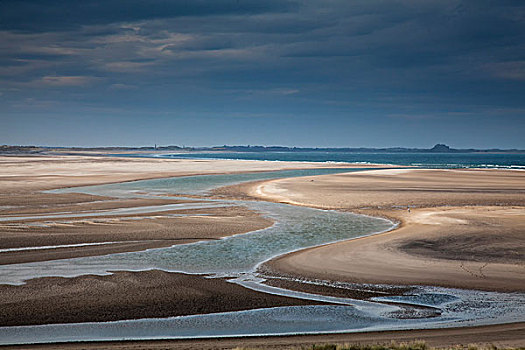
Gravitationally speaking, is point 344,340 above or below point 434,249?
below

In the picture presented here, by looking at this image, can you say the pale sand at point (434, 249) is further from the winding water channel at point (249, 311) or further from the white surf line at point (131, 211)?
the white surf line at point (131, 211)

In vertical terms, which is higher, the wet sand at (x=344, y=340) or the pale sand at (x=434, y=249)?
Answer: the pale sand at (x=434, y=249)

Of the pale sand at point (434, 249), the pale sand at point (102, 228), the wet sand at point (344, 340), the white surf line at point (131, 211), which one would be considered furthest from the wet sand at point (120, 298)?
the white surf line at point (131, 211)

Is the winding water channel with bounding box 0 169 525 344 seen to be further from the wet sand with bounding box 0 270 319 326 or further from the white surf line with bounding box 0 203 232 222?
the white surf line with bounding box 0 203 232 222

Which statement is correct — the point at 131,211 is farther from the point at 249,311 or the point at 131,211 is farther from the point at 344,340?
the point at 344,340

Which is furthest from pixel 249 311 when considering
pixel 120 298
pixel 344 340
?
pixel 120 298

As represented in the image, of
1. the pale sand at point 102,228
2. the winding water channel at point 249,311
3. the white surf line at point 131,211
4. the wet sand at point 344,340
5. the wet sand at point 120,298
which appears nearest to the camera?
the wet sand at point 344,340

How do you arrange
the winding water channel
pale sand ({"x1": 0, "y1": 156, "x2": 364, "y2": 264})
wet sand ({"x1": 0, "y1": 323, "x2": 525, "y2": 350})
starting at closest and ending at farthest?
wet sand ({"x1": 0, "y1": 323, "x2": 525, "y2": 350}) → the winding water channel → pale sand ({"x1": 0, "y1": 156, "x2": 364, "y2": 264})

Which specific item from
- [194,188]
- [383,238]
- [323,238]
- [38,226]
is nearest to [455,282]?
[383,238]

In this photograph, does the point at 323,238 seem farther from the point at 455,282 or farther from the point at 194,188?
the point at 194,188

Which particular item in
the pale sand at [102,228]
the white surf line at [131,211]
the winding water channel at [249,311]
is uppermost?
the white surf line at [131,211]

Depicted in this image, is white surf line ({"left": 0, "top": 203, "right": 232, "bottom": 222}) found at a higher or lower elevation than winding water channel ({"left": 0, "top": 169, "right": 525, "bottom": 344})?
higher

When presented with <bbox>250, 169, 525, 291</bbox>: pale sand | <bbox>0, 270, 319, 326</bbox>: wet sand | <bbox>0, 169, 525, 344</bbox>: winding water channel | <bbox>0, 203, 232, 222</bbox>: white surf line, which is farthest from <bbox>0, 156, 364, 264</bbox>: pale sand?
<bbox>250, 169, 525, 291</bbox>: pale sand

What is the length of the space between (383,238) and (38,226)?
15739mm
